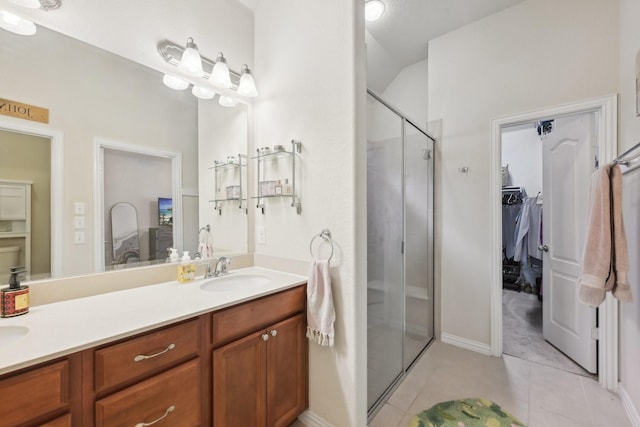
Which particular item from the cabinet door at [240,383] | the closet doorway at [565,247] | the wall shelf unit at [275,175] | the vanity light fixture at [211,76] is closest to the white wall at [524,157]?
the closet doorway at [565,247]

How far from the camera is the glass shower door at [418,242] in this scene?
2.25 m

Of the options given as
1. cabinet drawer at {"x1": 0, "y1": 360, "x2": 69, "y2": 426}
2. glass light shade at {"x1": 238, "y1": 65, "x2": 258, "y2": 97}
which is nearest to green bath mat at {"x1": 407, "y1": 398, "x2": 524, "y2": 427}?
cabinet drawer at {"x1": 0, "y1": 360, "x2": 69, "y2": 426}

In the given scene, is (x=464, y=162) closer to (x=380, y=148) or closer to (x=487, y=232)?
(x=487, y=232)

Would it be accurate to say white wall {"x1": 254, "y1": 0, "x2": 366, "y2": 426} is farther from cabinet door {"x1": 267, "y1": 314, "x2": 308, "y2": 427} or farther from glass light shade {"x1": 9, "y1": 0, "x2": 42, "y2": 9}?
glass light shade {"x1": 9, "y1": 0, "x2": 42, "y2": 9}

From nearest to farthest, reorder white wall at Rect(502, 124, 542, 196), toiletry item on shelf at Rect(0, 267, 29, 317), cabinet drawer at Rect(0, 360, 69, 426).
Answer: cabinet drawer at Rect(0, 360, 69, 426), toiletry item on shelf at Rect(0, 267, 29, 317), white wall at Rect(502, 124, 542, 196)

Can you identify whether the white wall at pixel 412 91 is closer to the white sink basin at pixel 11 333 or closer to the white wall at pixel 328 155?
the white wall at pixel 328 155

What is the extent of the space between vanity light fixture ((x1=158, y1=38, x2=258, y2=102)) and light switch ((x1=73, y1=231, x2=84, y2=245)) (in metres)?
0.98

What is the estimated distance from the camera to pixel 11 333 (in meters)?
0.97

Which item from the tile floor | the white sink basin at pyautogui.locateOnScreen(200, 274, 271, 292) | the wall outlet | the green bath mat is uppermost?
Result: the wall outlet

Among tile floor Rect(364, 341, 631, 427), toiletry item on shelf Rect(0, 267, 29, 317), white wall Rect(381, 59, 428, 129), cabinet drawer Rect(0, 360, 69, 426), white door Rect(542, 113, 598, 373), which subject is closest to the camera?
cabinet drawer Rect(0, 360, 69, 426)

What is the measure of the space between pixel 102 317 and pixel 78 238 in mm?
527

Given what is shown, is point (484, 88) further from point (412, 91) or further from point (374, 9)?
point (374, 9)

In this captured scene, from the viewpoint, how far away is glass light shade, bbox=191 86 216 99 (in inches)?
69.4

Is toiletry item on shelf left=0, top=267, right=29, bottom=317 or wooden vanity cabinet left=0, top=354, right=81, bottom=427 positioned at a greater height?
toiletry item on shelf left=0, top=267, right=29, bottom=317
